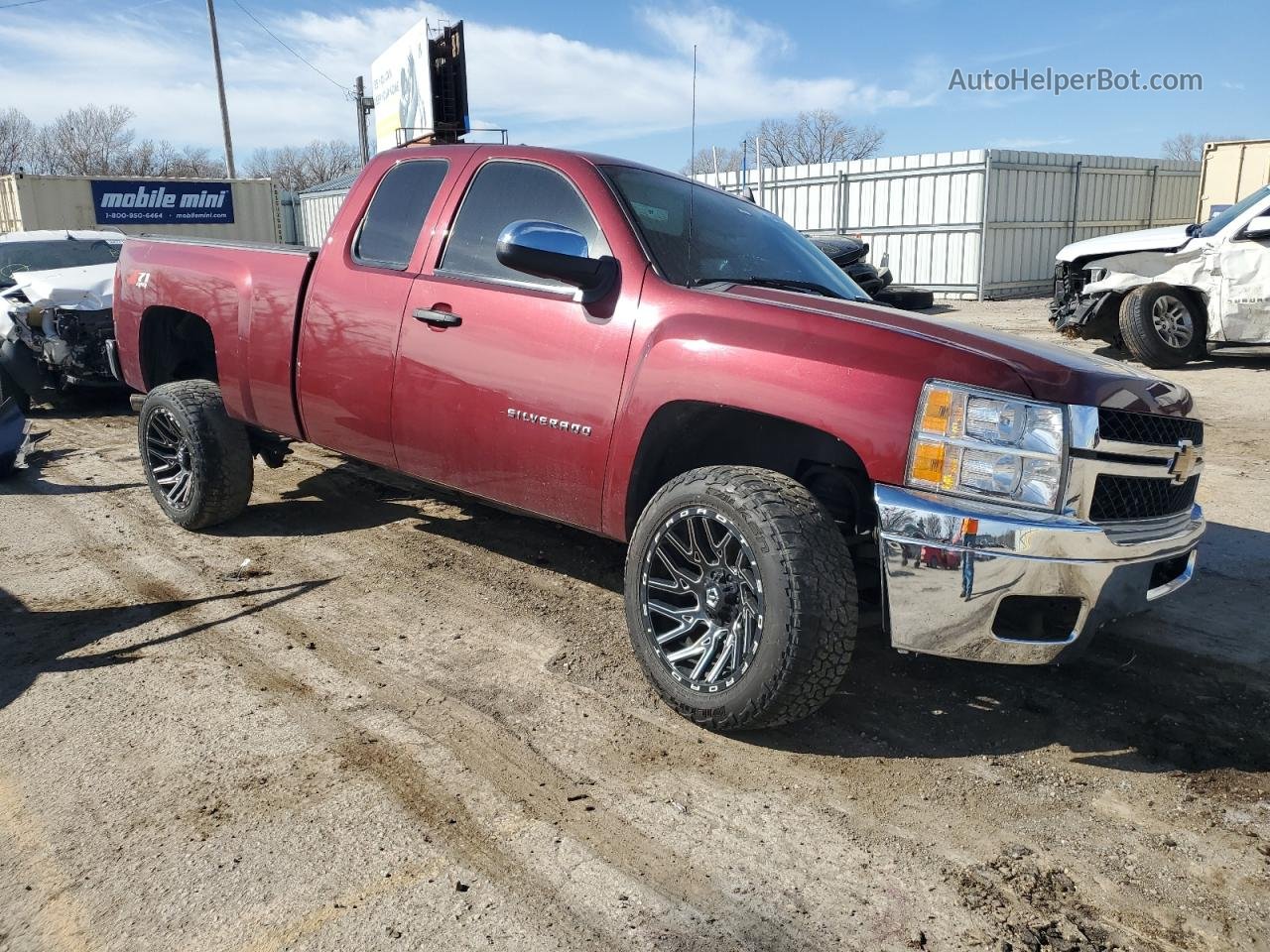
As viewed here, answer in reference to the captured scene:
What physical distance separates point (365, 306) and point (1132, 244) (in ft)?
30.8

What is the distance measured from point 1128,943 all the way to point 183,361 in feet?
18.7

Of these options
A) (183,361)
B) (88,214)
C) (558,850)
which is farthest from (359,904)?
(88,214)

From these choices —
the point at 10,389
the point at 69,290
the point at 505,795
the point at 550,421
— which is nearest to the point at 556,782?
the point at 505,795

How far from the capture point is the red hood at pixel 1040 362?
2.86 metres

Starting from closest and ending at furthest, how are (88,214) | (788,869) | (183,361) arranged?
(788,869)
(183,361)
(88,214)

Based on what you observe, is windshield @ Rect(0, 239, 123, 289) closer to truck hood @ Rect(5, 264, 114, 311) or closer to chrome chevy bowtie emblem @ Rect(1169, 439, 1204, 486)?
truck hood @ Rect(5, 264, 114, 311)

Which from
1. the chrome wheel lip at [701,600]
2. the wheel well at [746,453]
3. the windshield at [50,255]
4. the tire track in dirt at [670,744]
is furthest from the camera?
the windshield at [50,255]

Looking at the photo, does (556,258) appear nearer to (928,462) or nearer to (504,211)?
(504,211)

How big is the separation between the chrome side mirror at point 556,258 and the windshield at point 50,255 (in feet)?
29.0

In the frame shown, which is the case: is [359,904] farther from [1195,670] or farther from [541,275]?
[1195,670]

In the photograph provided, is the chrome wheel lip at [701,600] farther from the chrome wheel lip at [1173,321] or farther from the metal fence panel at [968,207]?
the metal fence panel at [968,207]

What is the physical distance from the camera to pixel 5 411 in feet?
22.4

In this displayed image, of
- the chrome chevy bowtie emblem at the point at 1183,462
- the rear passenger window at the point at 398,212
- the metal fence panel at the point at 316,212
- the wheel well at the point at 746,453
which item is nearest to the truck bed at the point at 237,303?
the rear passenger window at the point at 398,212

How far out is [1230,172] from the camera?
19.7 m
